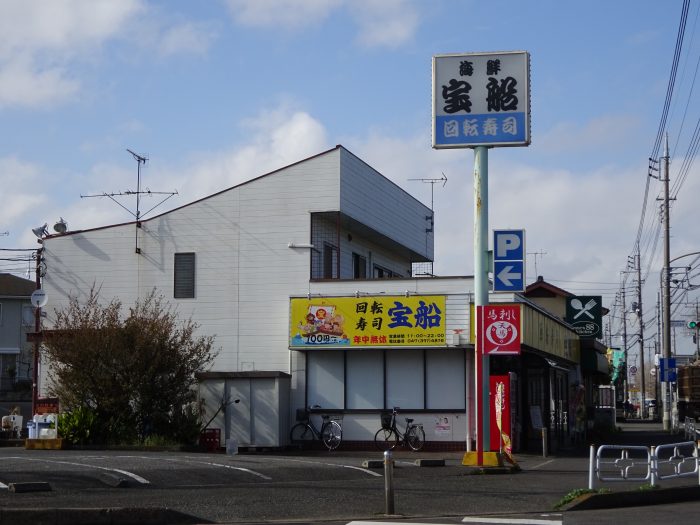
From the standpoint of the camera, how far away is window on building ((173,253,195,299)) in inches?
1170

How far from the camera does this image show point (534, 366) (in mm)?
28641

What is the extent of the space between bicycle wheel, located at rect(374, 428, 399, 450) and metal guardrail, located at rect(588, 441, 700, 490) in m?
5.63

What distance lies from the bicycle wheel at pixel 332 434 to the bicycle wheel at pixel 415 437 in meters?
1.92

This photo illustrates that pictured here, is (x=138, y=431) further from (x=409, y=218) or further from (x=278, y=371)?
(x=409, y=218)

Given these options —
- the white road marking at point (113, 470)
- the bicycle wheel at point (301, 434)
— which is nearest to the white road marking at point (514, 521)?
the white road marking at point (113, 470)

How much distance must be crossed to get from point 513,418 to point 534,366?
8.31 ft

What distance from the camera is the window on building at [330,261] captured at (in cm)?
3009

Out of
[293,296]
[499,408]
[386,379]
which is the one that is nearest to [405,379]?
[386,379]

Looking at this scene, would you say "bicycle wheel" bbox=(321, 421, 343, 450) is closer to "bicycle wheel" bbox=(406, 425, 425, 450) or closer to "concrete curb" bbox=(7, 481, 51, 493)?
"bicycle wheel" bbox=(406, 425, 425, 450)

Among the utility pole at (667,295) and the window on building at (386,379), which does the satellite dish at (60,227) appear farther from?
the utility pole at (667,295)

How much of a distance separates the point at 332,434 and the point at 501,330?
370 inches

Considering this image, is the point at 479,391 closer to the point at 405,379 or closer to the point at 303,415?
the point at 405,379

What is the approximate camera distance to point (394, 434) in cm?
2702

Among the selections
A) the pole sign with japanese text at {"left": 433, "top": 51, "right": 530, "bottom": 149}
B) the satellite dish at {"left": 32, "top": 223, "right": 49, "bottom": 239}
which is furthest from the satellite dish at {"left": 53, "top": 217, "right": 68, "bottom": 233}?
the pole sign with japanese text at {"left": 433, "top": 51, "right": 530, "bottom": 149}
